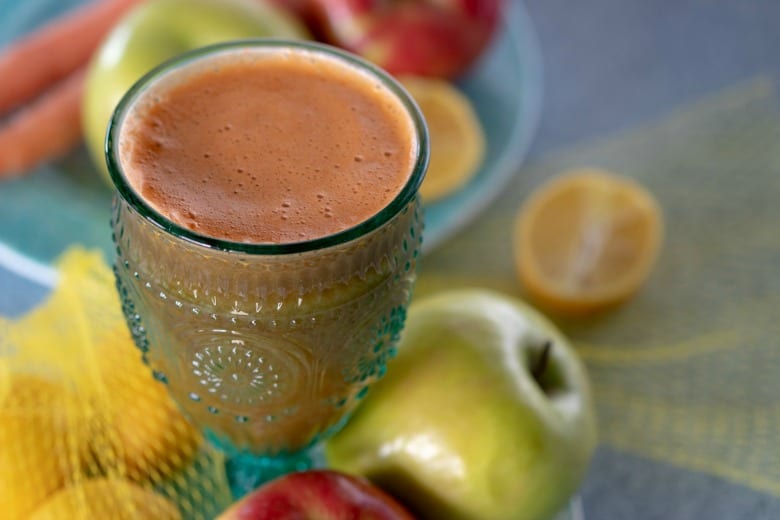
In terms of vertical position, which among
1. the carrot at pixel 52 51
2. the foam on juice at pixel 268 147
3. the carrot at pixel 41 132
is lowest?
the carrot at pixel 41 132

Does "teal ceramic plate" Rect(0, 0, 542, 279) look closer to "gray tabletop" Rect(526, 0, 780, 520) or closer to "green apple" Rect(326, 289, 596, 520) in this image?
"gray tabletop" Rect(526, 0, 780, 520)

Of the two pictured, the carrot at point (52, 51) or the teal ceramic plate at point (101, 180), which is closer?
the teal ceramic plate at point (101, 180)

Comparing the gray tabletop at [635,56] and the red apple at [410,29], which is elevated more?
the red apple at [410,29]

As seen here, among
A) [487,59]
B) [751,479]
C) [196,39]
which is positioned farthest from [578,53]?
[751,479]

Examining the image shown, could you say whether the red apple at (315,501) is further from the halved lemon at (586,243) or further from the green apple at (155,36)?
the green apple at (155,36)

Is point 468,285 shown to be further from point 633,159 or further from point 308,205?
point 308,205

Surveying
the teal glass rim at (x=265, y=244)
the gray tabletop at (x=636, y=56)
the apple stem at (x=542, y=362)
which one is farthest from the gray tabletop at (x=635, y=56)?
the teal glass rim at (x=265, y=244)
